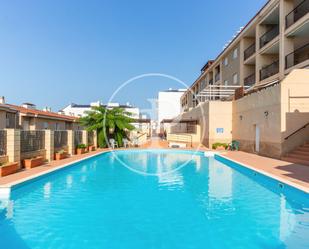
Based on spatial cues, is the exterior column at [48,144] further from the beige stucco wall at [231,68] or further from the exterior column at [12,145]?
the beige stucco wall at [231,68]

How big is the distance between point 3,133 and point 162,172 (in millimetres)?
7525

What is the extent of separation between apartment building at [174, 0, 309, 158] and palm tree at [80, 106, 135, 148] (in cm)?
821

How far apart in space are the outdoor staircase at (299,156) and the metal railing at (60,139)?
13.8m

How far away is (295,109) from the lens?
1383 cm

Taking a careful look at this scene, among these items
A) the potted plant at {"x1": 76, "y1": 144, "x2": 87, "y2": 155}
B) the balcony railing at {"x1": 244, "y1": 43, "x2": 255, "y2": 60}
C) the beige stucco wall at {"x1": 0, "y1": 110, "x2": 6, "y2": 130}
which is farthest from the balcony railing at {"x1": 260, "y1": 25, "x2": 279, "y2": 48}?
the beige stucco wall at {"x1": 0, "y1": 110, "x2": 6, "y2": 130}

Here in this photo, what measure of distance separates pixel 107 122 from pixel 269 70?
1538cm

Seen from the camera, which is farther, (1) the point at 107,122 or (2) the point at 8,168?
(1) the point at 107,122

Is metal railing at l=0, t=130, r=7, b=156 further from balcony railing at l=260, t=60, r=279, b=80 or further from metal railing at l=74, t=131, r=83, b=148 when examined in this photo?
balcony railing at l=260, t=60, r=279, b=80

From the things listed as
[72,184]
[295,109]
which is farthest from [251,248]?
[295,109]

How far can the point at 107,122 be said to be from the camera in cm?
2370

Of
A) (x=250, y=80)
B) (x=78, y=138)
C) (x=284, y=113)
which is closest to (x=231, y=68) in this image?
(x=250, y=80)

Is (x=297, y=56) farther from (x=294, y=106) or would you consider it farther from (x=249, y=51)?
(x=294, y=106)

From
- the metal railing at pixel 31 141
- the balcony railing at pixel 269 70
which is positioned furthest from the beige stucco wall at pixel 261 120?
the metal railing at pixel 31 141

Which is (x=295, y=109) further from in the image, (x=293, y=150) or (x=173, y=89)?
(x=173, y=89)
